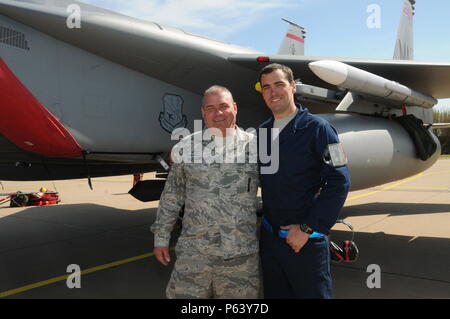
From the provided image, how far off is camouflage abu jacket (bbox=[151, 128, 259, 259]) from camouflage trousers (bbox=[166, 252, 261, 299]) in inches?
1.9

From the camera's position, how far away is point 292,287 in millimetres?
2020

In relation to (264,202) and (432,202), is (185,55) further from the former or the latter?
(432,202)

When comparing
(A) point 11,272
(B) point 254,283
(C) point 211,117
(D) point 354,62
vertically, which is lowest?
(A) point 11,272

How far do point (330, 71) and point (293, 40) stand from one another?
729 centimetres

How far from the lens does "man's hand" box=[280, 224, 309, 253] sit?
192 cm

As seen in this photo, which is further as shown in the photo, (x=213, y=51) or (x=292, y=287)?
(x=213, y=51)

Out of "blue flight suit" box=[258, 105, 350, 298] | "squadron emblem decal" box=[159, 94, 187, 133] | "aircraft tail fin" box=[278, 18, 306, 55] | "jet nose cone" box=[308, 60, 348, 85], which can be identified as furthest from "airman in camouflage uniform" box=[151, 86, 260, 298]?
"aircraft tail fin" box=[278, 18, 306, 55]

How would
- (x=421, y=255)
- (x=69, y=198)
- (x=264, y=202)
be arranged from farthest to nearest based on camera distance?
(x=69, y=198), (x=421, y=255), (x=264, y=202)

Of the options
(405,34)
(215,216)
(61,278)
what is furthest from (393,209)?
(215,216)

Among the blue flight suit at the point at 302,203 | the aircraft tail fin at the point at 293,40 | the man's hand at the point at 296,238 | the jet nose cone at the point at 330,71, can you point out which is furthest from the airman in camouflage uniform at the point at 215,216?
the aircraft tail fin at the point at 293,40

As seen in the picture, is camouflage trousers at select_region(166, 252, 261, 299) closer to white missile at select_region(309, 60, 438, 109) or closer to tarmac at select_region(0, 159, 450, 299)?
tarmac at select_region(0, 159, 450, 299)

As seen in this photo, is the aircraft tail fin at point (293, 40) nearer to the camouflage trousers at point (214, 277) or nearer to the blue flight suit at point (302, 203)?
the blue flight suit at point (302, 203)
